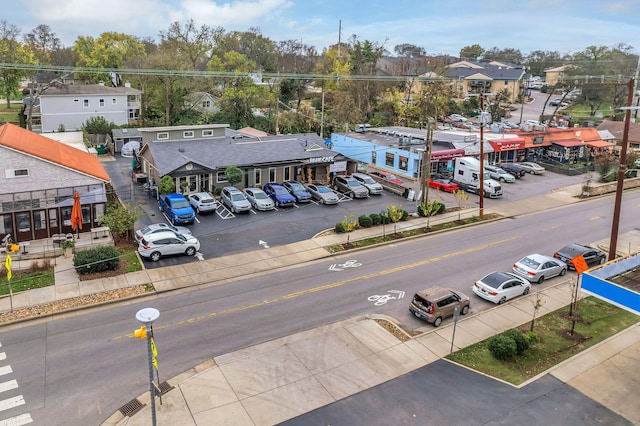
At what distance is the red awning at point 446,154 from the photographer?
50469 mm

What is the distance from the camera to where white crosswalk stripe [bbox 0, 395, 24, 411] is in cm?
1614

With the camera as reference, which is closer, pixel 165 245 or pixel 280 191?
pixel 165 245

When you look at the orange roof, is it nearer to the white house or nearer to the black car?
the white house

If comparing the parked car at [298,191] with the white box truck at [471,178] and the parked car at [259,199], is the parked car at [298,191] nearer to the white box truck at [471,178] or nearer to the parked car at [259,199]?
the parked car at [259,199]

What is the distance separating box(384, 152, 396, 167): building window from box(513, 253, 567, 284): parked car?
86.4 ft

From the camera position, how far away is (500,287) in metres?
25.1

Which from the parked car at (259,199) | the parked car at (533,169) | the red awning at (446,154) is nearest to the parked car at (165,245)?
the parked car at (259,199)

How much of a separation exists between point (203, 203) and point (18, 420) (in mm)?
22862

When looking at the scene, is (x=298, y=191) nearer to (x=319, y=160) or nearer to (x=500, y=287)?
(x=319, y=160)

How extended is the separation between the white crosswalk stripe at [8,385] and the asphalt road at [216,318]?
231 millimetres

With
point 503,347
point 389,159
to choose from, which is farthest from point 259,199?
point 503,347

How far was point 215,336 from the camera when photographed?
68.5 ft

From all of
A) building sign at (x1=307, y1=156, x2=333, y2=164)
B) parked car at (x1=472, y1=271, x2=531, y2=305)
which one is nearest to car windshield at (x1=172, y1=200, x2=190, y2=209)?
building sign at (x1=307, y1=156, x2=333, y2=164)

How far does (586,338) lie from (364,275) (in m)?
11.4
